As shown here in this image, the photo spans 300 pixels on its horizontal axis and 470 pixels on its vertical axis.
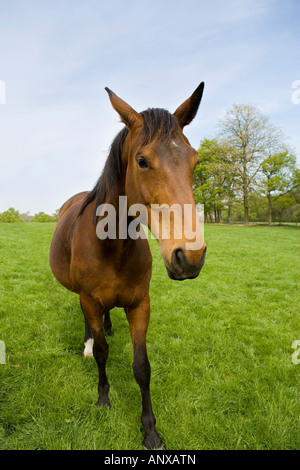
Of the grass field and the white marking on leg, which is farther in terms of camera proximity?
the white marking on leg

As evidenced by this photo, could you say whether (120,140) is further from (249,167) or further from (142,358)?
(249,167)

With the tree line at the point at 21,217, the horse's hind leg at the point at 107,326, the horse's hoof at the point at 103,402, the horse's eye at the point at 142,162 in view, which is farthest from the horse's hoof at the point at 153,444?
the tree line at the point at 21,217

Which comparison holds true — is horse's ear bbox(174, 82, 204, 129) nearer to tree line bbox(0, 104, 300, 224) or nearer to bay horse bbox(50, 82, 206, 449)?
bay horse bbox(50, 82, 206, 449)

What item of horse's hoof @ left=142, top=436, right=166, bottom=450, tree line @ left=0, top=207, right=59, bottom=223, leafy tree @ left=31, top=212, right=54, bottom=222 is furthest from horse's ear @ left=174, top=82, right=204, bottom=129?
leafy tree @ left=31, top=212, right=54, bottom=222

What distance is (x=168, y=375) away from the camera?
302 cm

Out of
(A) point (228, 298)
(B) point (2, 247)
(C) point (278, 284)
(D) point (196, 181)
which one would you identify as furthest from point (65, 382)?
(D) point (196, 181)

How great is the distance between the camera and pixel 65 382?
2846mm

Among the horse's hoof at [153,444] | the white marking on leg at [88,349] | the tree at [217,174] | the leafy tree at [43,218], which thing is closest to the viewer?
the horse's hoof at [153,444]

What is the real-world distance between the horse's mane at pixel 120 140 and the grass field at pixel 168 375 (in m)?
1.96

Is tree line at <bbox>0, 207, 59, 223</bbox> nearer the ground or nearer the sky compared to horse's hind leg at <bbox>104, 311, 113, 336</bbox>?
nearer the sky

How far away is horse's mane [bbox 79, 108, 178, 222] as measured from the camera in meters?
1.68

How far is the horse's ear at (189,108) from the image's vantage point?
6.22ft

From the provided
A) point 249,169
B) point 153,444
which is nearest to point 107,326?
point 153,444

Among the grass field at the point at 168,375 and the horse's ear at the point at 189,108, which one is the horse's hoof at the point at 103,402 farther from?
the horse's ear at the point at 189,108
